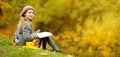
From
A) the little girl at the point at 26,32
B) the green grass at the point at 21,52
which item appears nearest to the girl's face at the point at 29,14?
the little girl at the point at 26,32

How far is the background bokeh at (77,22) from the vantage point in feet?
56.6

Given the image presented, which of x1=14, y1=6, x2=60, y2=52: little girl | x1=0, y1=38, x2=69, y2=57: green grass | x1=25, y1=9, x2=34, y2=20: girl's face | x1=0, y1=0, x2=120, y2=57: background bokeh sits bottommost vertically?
x1=0, y1=38, x2=69, y2=57: green grass

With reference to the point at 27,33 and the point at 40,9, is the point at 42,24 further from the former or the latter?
the point at 27,33

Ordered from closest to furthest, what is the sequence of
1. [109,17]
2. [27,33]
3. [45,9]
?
[27,33]
[109,17]
[45,9]

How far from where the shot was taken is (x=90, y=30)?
61.1 feet

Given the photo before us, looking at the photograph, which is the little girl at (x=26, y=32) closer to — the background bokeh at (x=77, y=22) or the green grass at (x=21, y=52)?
the green grass at (x=21, y=52)

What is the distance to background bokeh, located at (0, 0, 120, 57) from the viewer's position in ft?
56.6

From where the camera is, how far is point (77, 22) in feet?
70.9

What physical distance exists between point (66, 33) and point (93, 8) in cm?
247

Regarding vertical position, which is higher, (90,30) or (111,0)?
(111,0)

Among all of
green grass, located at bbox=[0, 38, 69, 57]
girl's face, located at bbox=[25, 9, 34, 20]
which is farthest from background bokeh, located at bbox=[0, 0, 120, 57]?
green grass, located at bbox=[0, 38, 69, 57]

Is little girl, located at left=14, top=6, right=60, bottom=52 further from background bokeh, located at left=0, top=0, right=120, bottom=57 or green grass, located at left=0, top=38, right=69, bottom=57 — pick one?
background bokeh, located at left=0, top=0, right=120, bottom=57

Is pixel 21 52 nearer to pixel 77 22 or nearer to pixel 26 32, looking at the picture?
pixel 26 32

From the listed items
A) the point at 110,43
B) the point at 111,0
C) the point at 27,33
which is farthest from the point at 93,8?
the point at 27,33
